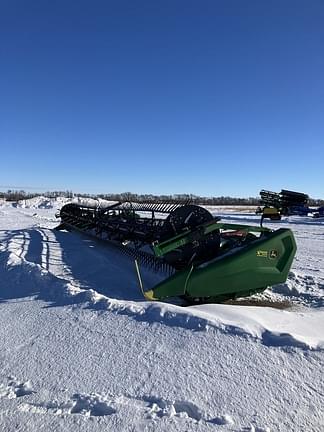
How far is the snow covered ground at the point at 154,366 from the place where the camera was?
2377 mm

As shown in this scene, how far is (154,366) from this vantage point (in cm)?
292

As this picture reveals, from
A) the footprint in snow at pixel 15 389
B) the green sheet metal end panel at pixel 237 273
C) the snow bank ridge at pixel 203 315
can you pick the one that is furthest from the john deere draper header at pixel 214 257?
the footprint in snow at pixel 15 389

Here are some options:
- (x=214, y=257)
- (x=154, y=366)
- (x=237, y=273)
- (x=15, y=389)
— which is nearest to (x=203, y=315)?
(x=154, y=366)

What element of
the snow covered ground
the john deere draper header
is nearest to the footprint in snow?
the snow covered ground

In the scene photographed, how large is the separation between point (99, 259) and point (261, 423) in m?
5.70

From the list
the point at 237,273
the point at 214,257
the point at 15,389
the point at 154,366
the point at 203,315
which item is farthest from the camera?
the point at 214,257

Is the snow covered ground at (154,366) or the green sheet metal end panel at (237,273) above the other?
the green sheet metal end panel at (237,273)

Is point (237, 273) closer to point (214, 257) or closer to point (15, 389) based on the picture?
point (214, 257)

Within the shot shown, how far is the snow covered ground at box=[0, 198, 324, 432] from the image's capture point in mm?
2377

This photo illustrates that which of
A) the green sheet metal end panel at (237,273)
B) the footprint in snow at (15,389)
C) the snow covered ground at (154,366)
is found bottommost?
the footprint in snow at (15,389)

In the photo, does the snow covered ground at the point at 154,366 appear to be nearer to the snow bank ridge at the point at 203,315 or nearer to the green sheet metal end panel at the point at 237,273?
the snow bank ridge at the point at 203,315

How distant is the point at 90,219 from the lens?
38.5 ft

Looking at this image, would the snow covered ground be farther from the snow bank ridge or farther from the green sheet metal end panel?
the green sheet metal end panel

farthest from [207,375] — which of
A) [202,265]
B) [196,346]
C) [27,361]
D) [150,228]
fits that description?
[150,228]
